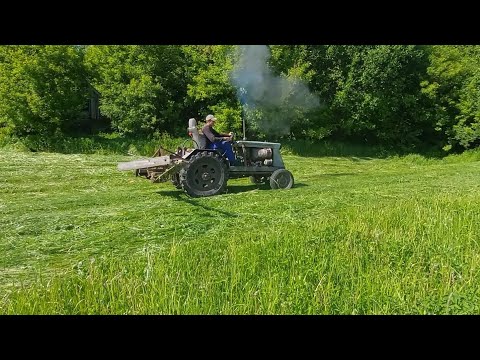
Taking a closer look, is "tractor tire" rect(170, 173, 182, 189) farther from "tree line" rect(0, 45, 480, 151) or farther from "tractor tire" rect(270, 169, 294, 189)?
"tree line" rect(0, 45, 480, 151)

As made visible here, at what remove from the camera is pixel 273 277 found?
3.89 m

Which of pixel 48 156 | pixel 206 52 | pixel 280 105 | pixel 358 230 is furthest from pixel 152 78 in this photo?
pixel 358 230

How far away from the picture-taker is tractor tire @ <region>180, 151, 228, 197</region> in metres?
7.94

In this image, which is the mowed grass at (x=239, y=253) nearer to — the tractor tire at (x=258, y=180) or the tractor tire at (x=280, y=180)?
the tractor tire at (x=280, y=180)

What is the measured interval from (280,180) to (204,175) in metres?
1.85

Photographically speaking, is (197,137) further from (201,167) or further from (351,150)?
(351,150)

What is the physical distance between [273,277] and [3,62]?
18.8 meters

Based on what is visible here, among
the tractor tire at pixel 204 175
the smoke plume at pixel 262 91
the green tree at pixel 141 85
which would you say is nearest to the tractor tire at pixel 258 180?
the tractor tire at pixel 204 175

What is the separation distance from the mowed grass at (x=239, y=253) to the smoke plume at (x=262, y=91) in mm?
10618

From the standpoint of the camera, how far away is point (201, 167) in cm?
811

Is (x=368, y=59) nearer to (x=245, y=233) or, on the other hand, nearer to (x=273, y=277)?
(x=245, y=233)

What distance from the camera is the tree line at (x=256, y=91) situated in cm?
1823

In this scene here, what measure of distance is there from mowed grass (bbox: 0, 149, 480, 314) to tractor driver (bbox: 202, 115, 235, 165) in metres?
0.81
